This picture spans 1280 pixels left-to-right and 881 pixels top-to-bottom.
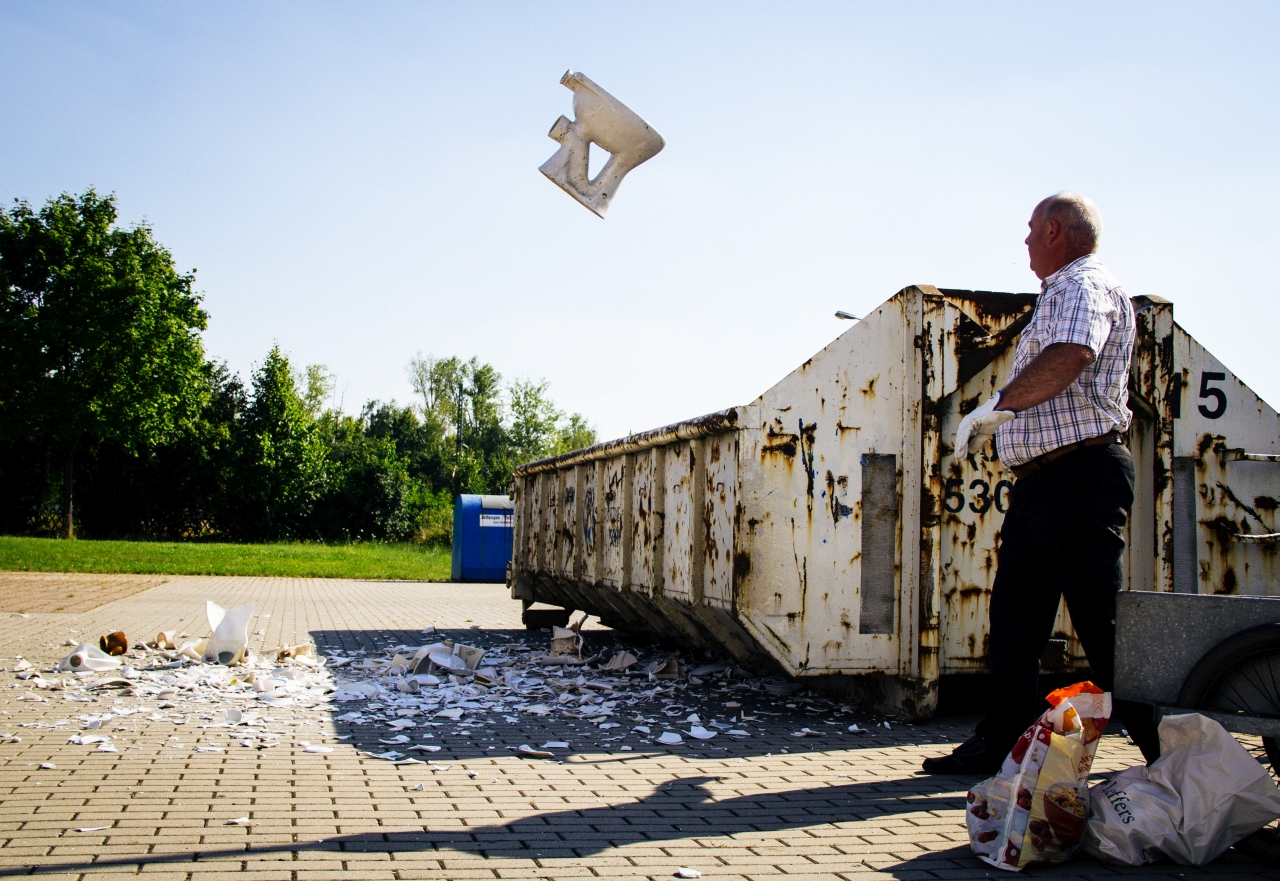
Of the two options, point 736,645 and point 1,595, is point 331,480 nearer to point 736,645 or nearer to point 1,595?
point 1,595

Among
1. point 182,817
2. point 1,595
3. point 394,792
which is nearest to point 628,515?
point 394,792

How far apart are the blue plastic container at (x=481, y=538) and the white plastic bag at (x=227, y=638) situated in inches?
475

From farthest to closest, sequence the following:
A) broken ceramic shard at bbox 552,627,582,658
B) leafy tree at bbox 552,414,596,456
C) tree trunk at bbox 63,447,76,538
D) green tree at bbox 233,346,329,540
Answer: leafy tree at bbox 552,414,596,456, green tree at bbox 233,346,329,540, tree trunk at bbox 63,447,76,538, broken ceramic shard at bbox 552,627,582,658

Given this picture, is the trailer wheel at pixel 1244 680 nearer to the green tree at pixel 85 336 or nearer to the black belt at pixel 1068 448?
the black belt at pixel 1068 448

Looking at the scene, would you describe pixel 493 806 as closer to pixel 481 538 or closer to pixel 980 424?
pixel 980 424

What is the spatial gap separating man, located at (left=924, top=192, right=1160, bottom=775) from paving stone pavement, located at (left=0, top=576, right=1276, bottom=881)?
1.90 feet

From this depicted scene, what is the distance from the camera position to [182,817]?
132 inches

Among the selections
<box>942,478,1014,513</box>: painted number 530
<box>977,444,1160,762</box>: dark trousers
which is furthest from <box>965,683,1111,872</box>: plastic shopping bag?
<box>942,478,1014,513</box>: painted number 530

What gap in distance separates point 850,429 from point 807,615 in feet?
3.30

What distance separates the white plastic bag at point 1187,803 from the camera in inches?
115

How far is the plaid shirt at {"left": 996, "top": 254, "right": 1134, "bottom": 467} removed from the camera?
3.56m

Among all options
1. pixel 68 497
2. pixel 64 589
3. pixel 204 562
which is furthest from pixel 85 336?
pixel 64 589

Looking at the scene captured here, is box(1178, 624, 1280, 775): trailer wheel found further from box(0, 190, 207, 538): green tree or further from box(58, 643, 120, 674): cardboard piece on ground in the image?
box(0, 190, 207, 538): green tree

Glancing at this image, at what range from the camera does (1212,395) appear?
5.55 m
